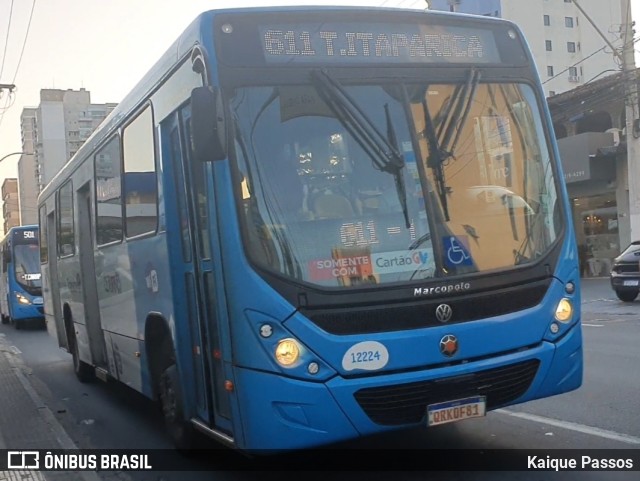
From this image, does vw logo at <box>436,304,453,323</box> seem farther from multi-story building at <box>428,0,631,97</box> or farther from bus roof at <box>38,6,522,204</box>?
multi-story building at <box>428,0,631,97</box>

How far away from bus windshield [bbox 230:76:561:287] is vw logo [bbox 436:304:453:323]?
0.21 meters

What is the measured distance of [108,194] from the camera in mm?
7949

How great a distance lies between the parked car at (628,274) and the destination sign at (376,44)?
14.4 metres

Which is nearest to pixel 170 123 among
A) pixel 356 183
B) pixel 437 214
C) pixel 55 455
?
pixel 356 183

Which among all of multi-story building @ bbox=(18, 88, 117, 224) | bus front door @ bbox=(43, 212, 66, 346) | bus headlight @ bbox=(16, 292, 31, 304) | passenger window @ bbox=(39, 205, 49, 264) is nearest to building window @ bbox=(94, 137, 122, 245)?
bus front door @ bbox=(43, 212, 66, 346)

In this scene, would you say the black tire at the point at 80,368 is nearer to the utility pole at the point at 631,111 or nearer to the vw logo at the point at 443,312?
the vw logo at the point at 443,312

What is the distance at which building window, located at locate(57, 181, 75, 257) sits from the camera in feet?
33.7

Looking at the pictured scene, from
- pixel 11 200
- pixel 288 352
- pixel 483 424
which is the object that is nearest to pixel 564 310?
pixel 483 424

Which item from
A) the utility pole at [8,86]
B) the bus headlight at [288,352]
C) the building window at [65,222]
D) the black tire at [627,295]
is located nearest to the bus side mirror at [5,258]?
the utility pole at [8,86]

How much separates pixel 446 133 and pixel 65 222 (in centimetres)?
730

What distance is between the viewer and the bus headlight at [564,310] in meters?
5.30

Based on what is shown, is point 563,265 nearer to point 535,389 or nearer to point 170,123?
point 535,389

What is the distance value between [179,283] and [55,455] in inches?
87.5

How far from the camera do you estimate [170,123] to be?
592 centimetres
